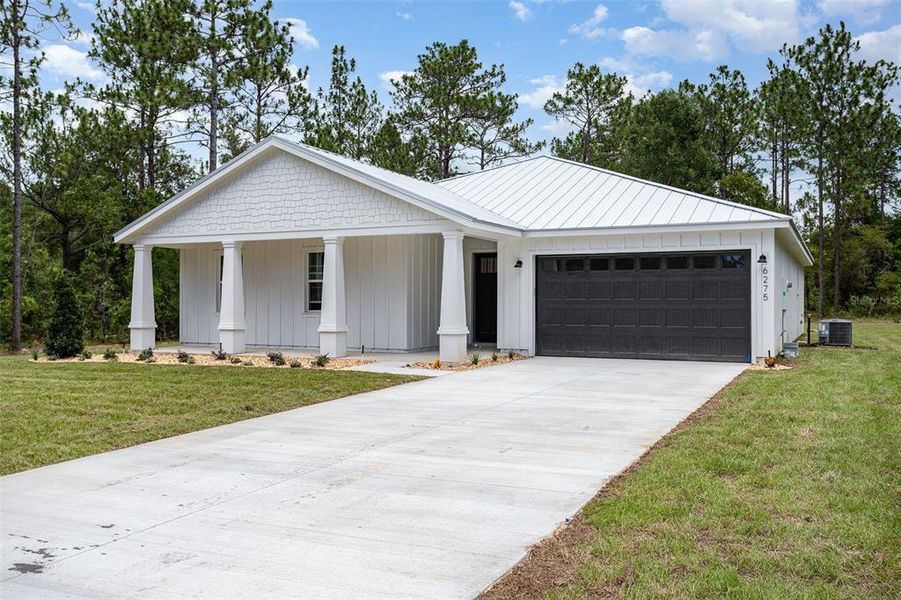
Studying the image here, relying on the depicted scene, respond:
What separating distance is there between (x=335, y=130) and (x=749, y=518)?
28264 millimetres

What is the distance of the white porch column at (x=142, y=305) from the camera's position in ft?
59.0

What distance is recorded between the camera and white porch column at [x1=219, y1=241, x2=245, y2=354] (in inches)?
659

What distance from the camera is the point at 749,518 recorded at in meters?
4.48

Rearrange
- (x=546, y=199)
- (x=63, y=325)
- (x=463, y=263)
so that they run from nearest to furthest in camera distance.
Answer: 1. (x=463, y=263)
2. (x=63, y=325)
3. (x=546, y=199)

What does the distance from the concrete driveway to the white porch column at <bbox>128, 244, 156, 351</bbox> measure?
10.7m

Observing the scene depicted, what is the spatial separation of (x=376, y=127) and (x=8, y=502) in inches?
1129

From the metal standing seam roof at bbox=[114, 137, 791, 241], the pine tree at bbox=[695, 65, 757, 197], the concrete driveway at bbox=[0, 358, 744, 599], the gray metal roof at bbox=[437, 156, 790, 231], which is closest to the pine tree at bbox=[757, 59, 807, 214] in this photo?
the pine tree at bbox=[695, 65, 757, 197]

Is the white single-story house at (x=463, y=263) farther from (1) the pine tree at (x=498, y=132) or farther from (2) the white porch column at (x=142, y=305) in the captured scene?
(1) the pine tree at (x=498, y=132)

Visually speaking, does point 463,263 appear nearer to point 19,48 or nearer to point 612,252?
point 612,252

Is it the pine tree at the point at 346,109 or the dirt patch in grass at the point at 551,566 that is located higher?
the pine tree at the point at 346,109

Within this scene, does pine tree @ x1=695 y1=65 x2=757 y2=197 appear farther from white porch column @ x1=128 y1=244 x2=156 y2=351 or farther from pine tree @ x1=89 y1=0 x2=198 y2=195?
white porch column @ x1=128 y1=244 x2=156 y2=351

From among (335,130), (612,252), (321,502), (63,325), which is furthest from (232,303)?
(335,130)

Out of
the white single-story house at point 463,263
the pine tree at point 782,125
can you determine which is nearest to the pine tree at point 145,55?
the white single-story house at point 463,263

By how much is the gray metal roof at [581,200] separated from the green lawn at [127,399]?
607 centimetres
